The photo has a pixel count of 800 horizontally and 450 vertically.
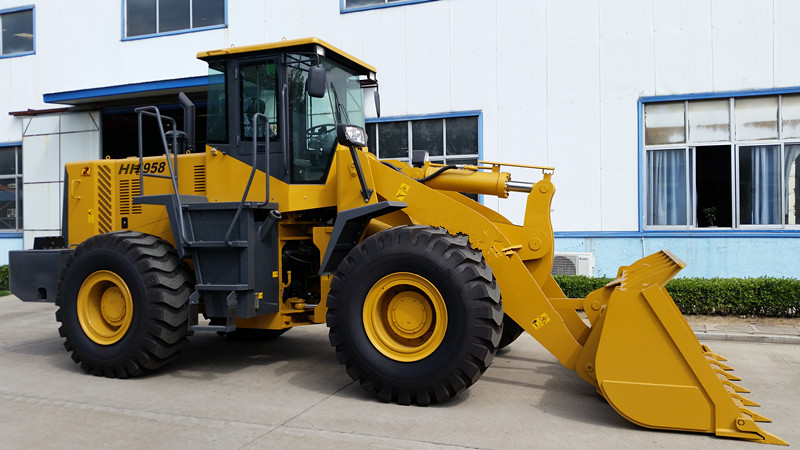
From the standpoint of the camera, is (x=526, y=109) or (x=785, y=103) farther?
(x=526, y=109)

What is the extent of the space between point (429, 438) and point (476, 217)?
2015 mm

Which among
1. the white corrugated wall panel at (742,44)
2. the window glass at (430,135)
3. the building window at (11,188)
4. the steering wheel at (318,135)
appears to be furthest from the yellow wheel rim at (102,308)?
the building window at (11,188)

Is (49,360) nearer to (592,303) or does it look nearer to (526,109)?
(592,303)

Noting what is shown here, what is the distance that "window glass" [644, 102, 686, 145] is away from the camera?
1125 centimetres

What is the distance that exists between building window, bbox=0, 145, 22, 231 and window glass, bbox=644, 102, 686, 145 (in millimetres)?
15046

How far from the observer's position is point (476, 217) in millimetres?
5629

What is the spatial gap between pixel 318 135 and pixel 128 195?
242cm

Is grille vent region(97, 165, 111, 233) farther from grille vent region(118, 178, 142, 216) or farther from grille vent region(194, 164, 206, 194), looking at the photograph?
grille vent region(194, 164, 206, 194)

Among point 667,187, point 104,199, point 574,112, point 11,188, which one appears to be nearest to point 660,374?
point 104,199

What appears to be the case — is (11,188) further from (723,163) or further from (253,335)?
(723,163)

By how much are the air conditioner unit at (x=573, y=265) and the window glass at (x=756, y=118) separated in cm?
346

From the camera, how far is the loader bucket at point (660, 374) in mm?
4359

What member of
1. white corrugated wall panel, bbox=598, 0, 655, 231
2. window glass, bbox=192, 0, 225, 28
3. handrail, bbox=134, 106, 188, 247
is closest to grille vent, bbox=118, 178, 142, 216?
handrail, bbox=134, 106, 188, 247

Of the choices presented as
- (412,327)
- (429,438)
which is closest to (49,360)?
(412,327)
